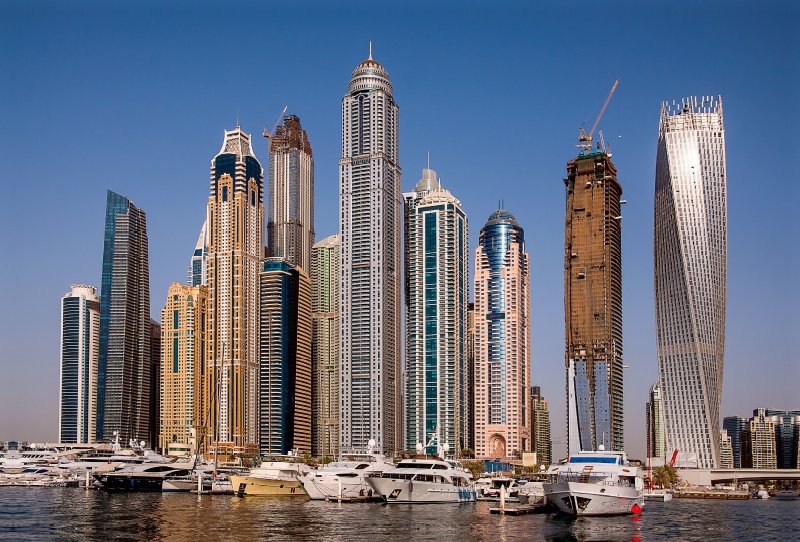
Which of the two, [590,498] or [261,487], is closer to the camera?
[590,498]

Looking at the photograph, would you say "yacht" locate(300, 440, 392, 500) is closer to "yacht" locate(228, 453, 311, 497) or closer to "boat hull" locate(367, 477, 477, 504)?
"yacht" locate(228, 453, 311, 497)

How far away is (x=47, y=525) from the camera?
336ft

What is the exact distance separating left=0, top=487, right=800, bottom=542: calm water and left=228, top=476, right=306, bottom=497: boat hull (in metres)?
10.9

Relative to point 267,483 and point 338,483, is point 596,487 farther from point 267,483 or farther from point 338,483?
point 267,483

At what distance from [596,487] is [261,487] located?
2647 inches

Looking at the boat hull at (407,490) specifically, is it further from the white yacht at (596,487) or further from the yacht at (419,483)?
the white yacht at (596,487)

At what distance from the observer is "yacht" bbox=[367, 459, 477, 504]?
14200cm

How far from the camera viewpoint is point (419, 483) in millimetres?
141750

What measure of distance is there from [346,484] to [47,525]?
2278 inches

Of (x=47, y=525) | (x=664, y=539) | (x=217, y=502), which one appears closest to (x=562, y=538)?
(x=664, y=539)

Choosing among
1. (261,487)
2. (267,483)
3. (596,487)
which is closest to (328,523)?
(596,487)

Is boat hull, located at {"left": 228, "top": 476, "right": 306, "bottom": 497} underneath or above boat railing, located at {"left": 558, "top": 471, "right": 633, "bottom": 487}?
underneath

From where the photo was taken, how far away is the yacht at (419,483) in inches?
5591

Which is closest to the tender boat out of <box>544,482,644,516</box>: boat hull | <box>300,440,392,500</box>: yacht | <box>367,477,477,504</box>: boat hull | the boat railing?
<box>300,440,392,500</box>: yacht
